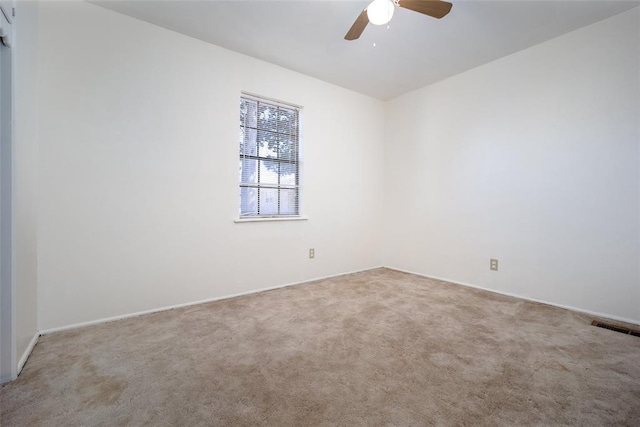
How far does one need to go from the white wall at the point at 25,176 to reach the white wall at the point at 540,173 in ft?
12.8

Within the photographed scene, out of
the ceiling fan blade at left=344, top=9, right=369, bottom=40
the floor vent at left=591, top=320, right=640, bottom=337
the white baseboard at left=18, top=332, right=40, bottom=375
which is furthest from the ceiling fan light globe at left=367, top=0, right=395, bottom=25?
the white baseboard at left=18, top=332, right=40, bottom=375

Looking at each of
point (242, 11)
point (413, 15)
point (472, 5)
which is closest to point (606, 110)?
point (472, 5)

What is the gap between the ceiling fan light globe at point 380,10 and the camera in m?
1.74

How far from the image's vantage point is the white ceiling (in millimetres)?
2221

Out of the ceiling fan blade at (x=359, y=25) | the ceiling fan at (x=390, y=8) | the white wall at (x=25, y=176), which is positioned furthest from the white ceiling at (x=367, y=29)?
the white wall at (x=25, y=176)

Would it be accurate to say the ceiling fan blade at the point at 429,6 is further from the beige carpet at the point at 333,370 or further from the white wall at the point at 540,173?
the beige carpet at the point at 333,370

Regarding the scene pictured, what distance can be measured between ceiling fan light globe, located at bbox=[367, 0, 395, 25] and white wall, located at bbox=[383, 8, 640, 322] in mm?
2022

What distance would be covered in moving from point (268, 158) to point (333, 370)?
2398 mm

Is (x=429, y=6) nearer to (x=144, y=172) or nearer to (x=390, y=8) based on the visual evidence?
(x=390, y=8)

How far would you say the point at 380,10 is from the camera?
177 centimetres

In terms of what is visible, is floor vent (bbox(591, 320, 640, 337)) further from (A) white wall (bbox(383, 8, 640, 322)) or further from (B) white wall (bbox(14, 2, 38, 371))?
(B) white wall (bbox(14, 2, 38, 371))

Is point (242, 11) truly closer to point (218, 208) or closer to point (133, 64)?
point (133, 64)

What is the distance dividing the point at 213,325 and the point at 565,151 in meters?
3.61

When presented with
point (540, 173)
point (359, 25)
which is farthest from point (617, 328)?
point (359, 25)
